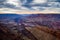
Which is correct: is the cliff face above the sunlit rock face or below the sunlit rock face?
below

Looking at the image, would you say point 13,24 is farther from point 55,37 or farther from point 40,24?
point 55,37

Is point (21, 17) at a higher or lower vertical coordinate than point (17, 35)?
higher

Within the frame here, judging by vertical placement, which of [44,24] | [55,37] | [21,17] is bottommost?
[55,37]

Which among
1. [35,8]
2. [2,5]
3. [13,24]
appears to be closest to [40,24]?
[35,8]

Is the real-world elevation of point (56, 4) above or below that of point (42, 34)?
above

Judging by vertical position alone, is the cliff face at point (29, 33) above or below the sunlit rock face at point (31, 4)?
below

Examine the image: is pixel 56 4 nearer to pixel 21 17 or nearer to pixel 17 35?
pixel 21 17

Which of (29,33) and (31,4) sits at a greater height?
(31,4)

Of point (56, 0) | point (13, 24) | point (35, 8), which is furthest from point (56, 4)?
point (13, 24)

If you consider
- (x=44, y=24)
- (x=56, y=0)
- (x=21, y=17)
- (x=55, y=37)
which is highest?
(x=56, y=0)
